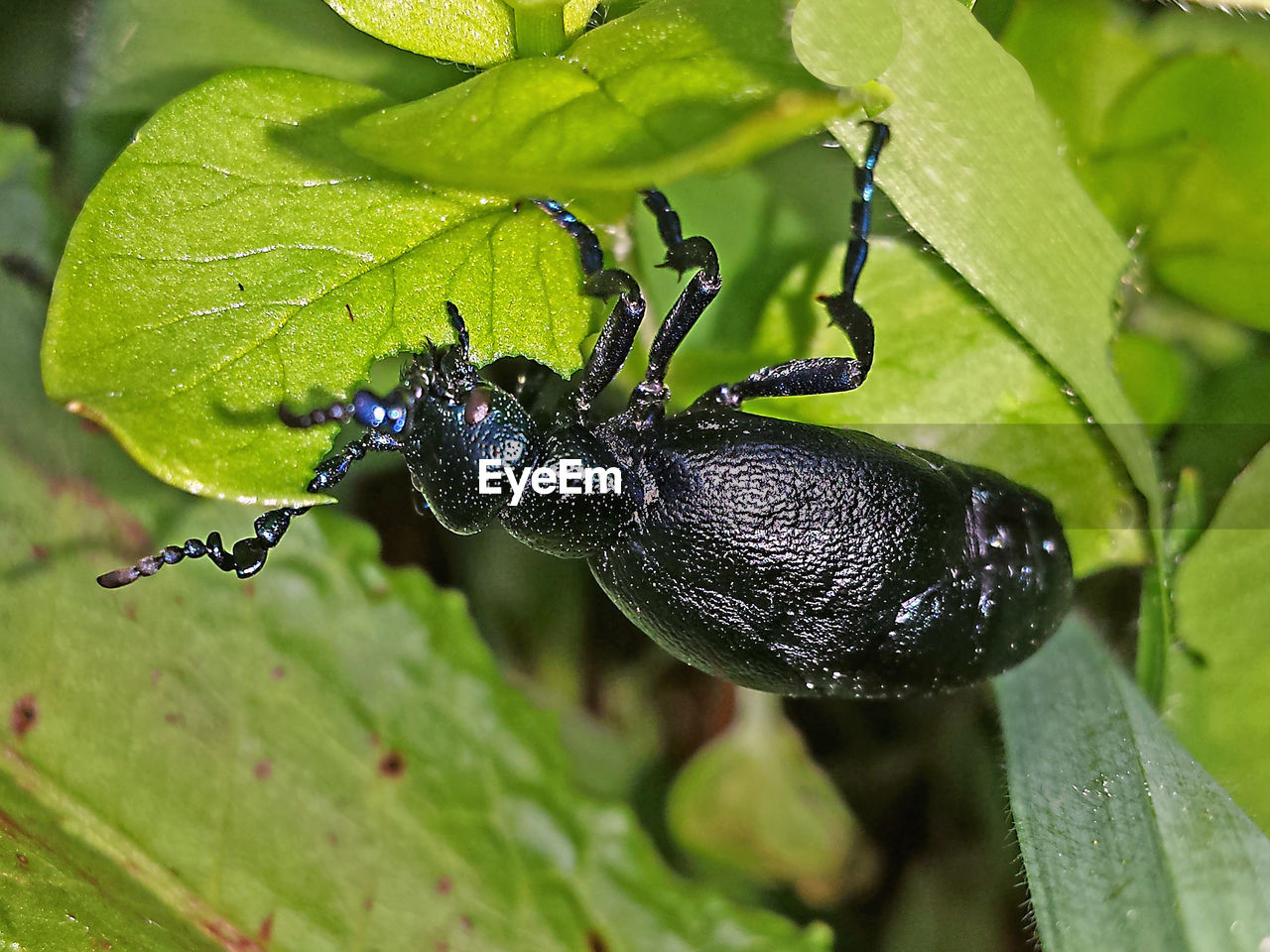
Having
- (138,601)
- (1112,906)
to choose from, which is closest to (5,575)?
(138,601)

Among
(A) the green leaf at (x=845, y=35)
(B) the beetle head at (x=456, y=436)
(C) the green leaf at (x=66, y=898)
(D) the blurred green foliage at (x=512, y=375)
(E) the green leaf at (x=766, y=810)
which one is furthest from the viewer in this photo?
(E) the green leaf at (x=766, y=810)

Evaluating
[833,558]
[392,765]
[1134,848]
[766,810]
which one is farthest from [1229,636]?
[392,765]

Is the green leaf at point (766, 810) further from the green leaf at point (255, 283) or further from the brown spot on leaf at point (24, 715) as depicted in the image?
the brown spot on leaf at point (24, 715)

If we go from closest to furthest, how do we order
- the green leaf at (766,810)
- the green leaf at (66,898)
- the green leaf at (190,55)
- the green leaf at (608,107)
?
the green leaf at (608,107), the green leaf at (66,898), the green leaf at (190,55), the green leaf at (766,810)

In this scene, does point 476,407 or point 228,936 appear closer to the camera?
point 476,407

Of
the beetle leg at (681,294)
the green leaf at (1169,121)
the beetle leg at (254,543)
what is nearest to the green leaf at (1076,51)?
the green leaf at (1169,121)

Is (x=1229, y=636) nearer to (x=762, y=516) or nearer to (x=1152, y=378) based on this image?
(x=1152, y=378)

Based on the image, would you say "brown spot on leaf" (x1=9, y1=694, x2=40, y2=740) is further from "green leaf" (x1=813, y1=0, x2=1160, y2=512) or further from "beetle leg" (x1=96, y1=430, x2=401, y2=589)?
"green leaf" (x1=813, y1=0, x2=1160, y2=512)
